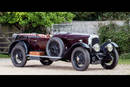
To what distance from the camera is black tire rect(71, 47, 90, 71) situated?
1085 centimetres

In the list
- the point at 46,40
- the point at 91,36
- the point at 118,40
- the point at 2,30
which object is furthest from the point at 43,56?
the point at 2,30

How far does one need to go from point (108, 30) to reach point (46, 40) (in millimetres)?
6786

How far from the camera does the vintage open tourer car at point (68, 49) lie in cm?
1114

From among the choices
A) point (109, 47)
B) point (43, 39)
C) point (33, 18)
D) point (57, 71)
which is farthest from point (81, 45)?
point (33, 18)

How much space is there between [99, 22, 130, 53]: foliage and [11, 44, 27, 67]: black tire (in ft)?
20.7

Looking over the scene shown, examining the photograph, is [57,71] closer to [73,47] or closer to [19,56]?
[73,47]

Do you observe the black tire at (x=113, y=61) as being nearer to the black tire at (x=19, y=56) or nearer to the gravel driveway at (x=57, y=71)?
the gravel driveway at (x=57, y=71)

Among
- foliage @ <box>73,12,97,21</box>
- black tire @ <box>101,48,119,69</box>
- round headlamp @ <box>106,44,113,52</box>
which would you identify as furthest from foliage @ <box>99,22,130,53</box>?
foliage @ <box>73,12,97,21</box>

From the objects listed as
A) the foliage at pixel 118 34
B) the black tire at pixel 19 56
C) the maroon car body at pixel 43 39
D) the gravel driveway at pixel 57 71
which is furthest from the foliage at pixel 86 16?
the gravel driveway at pixel 57 71

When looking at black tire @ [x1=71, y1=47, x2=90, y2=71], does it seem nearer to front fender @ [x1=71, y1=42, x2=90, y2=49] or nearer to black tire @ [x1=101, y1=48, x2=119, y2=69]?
front fender @ [x1=71, y1=42, x2=90, y2=49]

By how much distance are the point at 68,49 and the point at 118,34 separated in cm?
681
